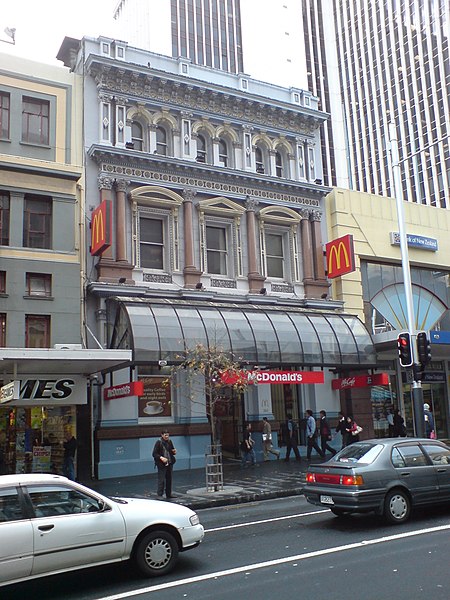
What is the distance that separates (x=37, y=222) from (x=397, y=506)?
49.9 ft

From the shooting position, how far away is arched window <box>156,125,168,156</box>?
977 inches

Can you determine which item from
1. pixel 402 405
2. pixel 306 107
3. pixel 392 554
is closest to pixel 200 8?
pixel 306 107

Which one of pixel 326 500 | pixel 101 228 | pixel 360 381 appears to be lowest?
pixel 326 500

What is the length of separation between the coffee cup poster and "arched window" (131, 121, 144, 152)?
8782 millimetres

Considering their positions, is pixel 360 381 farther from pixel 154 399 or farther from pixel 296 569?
pixel 296 569

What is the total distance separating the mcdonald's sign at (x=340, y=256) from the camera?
84.3ft


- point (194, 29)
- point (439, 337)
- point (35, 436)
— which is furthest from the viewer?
point (194, 29)

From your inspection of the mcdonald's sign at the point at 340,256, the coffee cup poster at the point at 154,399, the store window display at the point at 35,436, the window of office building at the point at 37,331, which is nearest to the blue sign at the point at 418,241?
the mcdonald's sign at the point at 340,256

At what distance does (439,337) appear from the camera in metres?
25.3

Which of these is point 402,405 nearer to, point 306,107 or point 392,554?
point 306,107

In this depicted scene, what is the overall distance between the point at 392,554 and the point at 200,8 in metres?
107

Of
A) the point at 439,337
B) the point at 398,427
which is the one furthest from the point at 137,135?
the point at 398,427

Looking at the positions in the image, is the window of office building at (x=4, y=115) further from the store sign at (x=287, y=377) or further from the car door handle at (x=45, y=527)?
the car door handle at (x=45, y=527)

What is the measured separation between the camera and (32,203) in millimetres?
21406
